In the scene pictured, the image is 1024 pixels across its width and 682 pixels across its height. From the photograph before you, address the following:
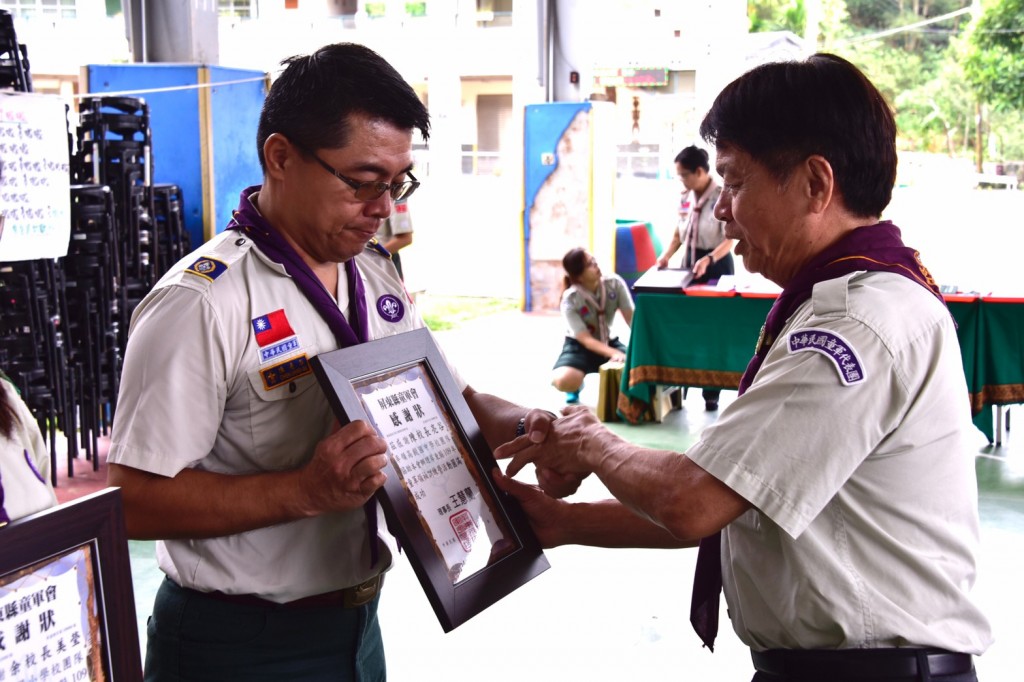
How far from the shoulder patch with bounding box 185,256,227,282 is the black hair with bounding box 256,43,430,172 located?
241 mm

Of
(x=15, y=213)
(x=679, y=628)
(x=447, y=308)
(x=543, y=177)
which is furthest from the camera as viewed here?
(x=447, y=308)

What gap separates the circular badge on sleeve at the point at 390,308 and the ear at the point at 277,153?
345 mm

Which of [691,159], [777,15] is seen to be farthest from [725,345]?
[777,15]

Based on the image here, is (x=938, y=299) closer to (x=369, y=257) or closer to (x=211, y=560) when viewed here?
(x=369, y=257)

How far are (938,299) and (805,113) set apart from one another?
348 mm

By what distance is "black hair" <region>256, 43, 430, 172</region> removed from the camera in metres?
1.61

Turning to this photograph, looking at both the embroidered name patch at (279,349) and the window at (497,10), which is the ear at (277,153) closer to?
the embroidered name patch at (279,349)

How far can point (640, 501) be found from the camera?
1526 millimetres

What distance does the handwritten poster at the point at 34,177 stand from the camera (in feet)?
14.1

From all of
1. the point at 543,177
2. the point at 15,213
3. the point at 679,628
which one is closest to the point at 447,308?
the point at 543,177

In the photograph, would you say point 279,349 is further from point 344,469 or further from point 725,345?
point 725,345

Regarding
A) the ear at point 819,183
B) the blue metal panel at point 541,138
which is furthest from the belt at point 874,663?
the blue metal panel at point 541,138

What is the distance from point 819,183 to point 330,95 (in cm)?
79

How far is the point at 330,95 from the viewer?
1.61 meters
